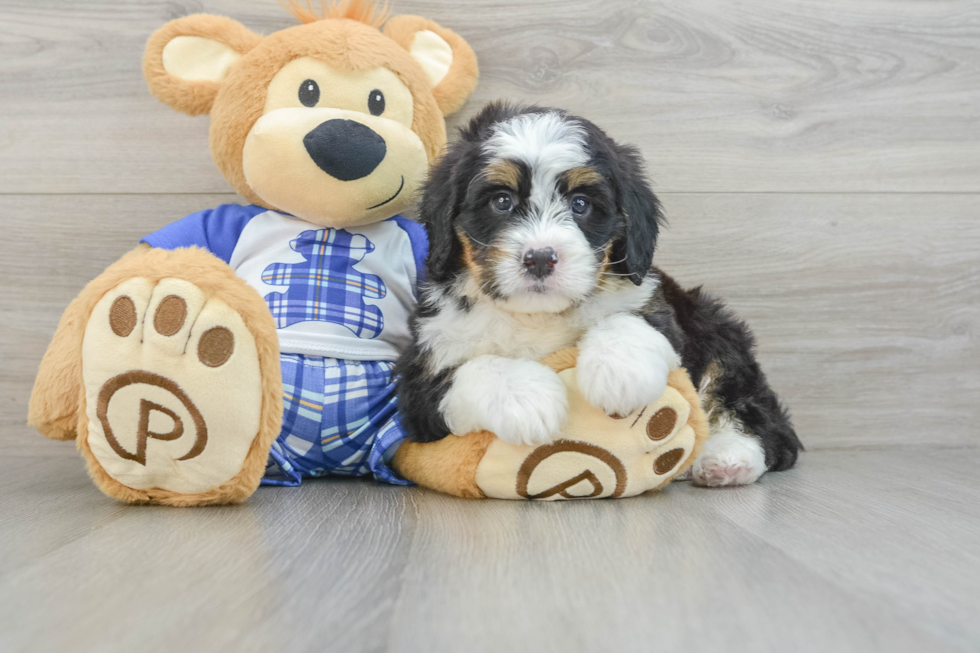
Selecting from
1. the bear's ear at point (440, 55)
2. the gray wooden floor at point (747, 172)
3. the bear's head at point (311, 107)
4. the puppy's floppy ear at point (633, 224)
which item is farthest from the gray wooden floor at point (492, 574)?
the bear's ear at point (440, 55)

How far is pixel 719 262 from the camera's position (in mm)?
2453

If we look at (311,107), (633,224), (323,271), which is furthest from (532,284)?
(311,107)

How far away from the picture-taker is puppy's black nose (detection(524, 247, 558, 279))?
4.65 ft

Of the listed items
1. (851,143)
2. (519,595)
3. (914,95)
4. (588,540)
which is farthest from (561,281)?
(914,95)

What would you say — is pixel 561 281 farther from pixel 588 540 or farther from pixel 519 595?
pixel 519 595

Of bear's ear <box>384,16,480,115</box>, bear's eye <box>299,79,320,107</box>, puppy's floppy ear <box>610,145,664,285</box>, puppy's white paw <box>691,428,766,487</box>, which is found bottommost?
puppy's white paw <box>691,428,766,487</box>

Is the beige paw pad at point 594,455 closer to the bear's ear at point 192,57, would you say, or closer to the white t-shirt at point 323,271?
the white t-shirt at point 323,271

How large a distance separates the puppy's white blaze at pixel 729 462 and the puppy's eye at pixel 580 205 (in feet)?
2.38

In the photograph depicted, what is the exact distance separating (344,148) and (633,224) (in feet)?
2.39

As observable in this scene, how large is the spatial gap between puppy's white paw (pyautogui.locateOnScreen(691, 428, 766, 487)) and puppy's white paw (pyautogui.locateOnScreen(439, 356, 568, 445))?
54 cm

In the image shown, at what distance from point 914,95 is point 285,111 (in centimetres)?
211

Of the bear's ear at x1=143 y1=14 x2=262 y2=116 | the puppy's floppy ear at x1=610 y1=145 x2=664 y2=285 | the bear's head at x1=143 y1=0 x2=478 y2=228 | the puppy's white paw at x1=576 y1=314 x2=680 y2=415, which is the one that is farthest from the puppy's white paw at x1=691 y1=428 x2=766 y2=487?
the bear's ear at x1=143 y1=14 x2=262 y2=116

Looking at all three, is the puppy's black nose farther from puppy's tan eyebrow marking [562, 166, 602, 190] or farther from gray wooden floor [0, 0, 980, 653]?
gray wooden floor [0, 0, 980, 653]

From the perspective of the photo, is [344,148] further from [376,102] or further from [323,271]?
[323,271]
